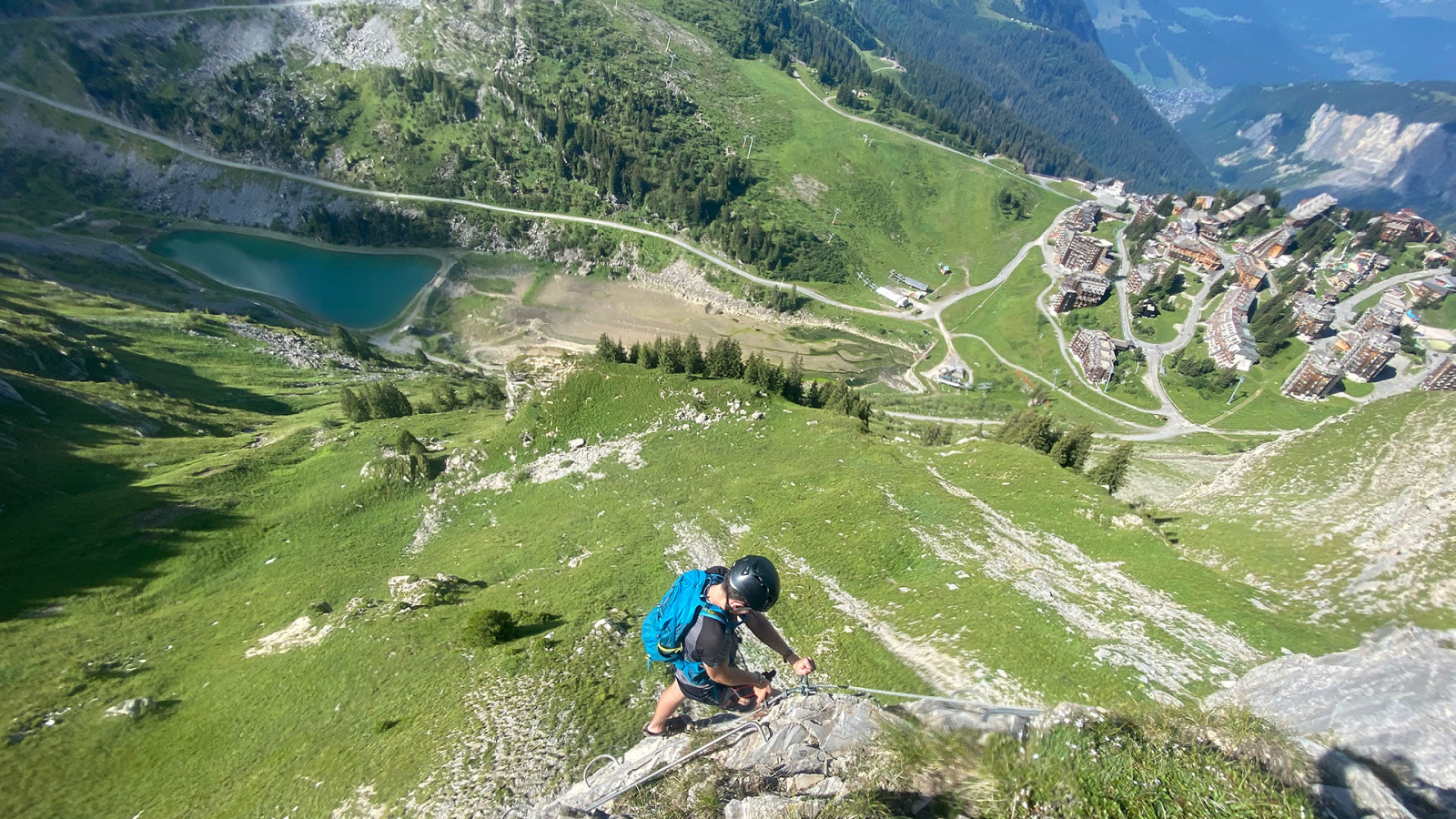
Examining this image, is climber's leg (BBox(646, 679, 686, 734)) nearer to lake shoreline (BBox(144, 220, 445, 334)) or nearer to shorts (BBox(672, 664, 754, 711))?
shorts (BBox(672, 664, 754, 711))

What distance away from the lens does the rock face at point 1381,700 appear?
29.6ft

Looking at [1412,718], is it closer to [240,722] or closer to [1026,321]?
[240,722]

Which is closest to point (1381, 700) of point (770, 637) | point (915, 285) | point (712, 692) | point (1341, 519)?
point (770, 637)

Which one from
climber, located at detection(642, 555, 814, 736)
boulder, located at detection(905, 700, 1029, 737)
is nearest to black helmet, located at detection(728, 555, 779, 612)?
climber, located at detection(642, 555, 814, 736)

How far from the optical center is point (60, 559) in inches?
1152

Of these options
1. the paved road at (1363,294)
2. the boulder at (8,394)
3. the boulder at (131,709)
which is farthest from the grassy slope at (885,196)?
the boulder at (131,709)

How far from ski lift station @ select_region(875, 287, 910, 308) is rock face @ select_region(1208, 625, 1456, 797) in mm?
123177

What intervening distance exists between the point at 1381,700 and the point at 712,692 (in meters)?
14.9

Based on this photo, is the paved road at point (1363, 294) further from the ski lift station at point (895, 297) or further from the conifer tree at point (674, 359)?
the conifer tree at point (674, 359)

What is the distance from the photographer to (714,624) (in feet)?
28.2

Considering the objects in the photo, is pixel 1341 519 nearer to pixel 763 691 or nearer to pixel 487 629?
pixel 763 691

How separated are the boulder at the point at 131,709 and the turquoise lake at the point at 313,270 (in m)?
120

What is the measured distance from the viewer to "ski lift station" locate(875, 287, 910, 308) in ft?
431

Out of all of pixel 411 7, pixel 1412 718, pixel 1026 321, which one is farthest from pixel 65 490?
pixel 411 7
